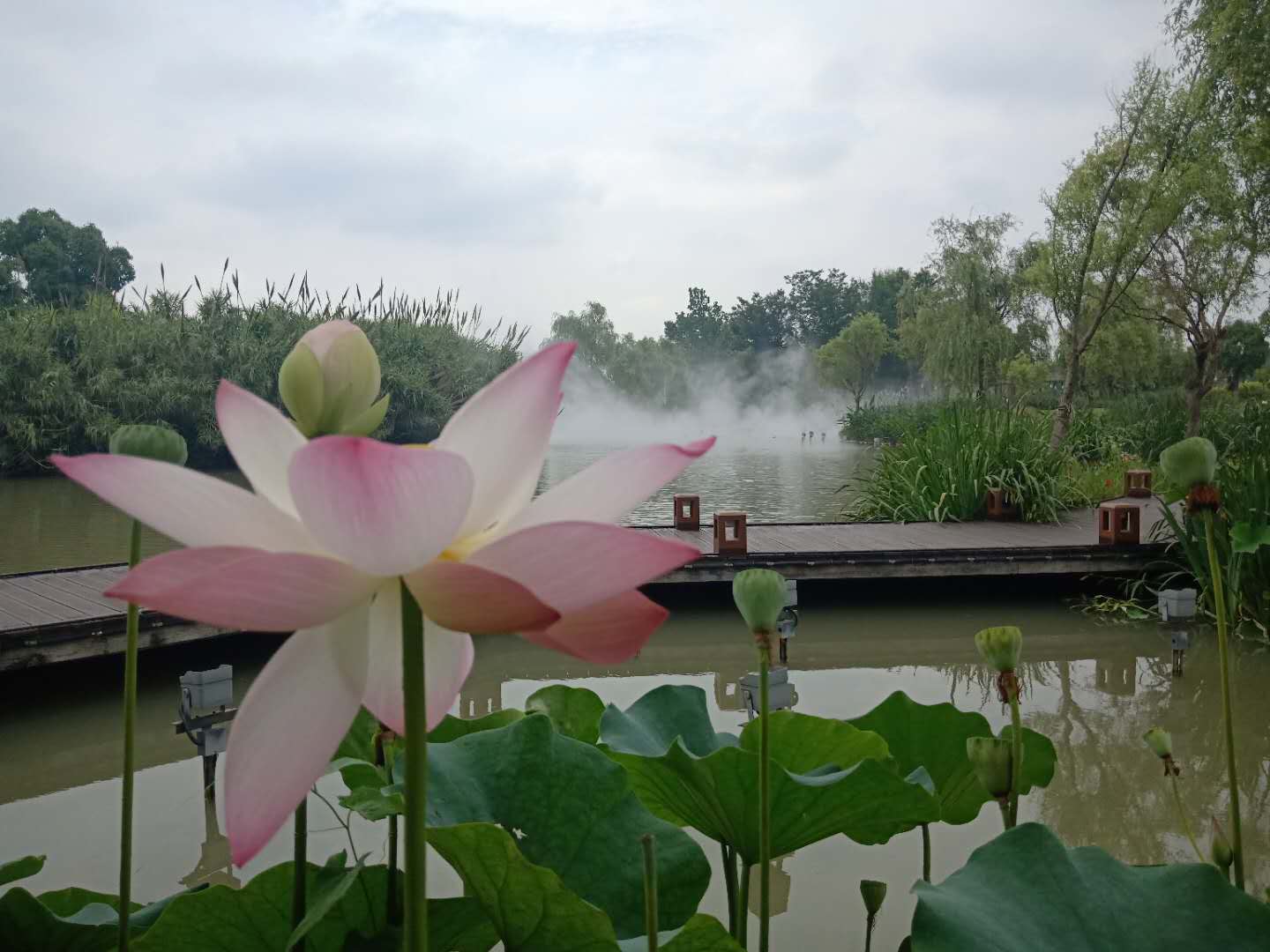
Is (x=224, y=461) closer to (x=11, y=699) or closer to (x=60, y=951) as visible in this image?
(x=11, y=699)

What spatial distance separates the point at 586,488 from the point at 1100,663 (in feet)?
16.7

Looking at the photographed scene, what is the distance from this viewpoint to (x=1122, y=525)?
19.3 feet

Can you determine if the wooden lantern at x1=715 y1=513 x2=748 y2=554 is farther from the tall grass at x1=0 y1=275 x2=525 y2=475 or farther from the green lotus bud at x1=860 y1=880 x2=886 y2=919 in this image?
the tall grass at x1=0 y1=275 x2=525 y2=475

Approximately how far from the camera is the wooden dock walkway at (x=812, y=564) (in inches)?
157

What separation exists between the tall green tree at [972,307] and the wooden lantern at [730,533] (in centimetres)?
1195

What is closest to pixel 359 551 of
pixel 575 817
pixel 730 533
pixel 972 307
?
pixel 575 817

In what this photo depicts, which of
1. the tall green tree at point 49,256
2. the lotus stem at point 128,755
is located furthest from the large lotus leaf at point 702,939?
the tall green tree at point 49,256

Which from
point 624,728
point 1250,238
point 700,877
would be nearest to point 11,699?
point 624,728

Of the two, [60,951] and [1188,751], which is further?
[1188,751]

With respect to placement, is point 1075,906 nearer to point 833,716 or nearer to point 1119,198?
point 833,716

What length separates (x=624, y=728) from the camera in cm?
98

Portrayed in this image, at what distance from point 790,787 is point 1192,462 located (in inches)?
15.0

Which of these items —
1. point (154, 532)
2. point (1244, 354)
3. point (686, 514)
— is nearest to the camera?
point (154, 532)

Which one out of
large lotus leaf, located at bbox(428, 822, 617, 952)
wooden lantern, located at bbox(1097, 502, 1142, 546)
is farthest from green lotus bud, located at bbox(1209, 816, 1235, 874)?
wooden lantern, located at bbox(1097, 502, 1142, 546)
